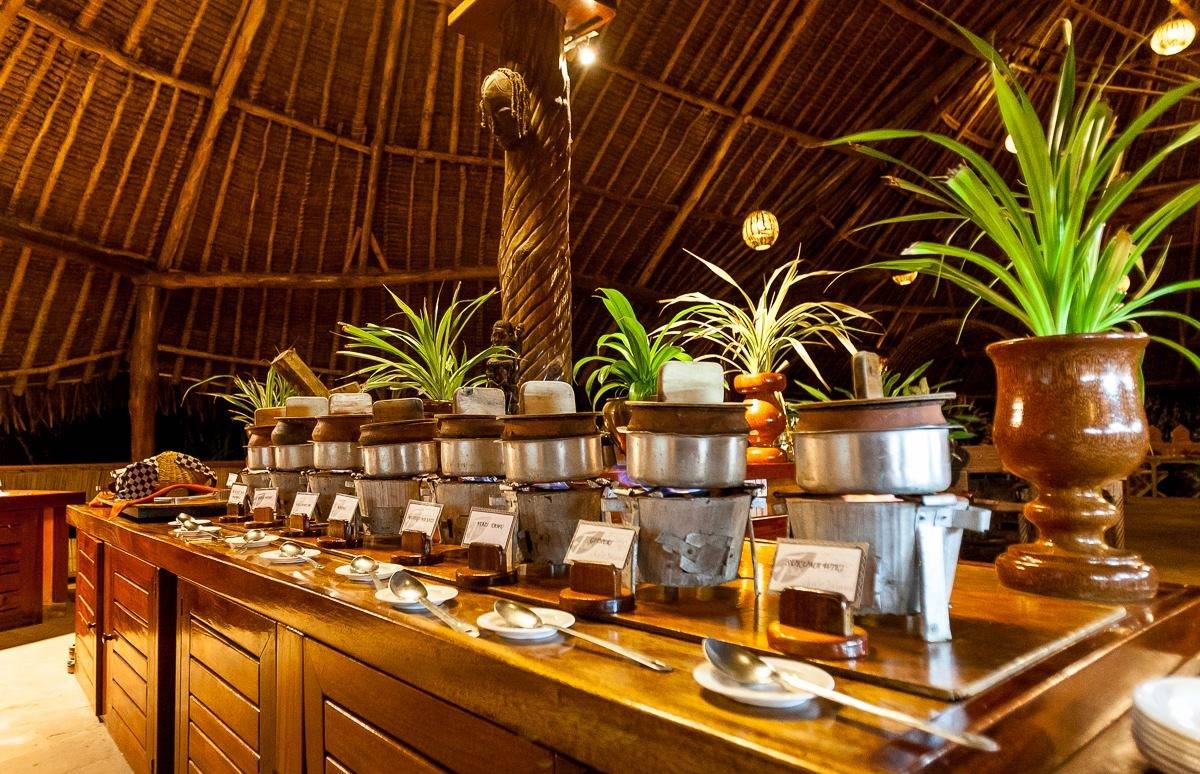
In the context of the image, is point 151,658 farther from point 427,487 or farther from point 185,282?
point 185,282

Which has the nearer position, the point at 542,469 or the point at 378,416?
the point at 542,469

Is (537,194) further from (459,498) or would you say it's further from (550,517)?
(550,517)

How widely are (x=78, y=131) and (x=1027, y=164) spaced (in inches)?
261

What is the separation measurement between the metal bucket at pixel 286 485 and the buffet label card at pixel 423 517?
2.91 ft

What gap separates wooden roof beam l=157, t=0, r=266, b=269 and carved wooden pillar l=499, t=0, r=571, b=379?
14.1 ft

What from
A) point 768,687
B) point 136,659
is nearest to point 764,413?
point 768,687

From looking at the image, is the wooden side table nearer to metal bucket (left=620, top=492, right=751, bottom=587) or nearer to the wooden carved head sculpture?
the wooden carved head sculpture

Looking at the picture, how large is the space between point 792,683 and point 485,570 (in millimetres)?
684

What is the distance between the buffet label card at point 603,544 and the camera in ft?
3.26

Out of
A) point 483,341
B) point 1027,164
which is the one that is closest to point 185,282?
point 483,341

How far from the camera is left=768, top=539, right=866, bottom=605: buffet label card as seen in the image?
0.76 metres

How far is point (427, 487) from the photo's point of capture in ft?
5.14

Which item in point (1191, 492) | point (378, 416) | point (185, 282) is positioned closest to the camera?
point (378, 416)

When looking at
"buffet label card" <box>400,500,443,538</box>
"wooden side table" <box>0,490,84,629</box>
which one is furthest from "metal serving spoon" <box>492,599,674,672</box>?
"wooden side table" <box>0,490,84,629</box>
